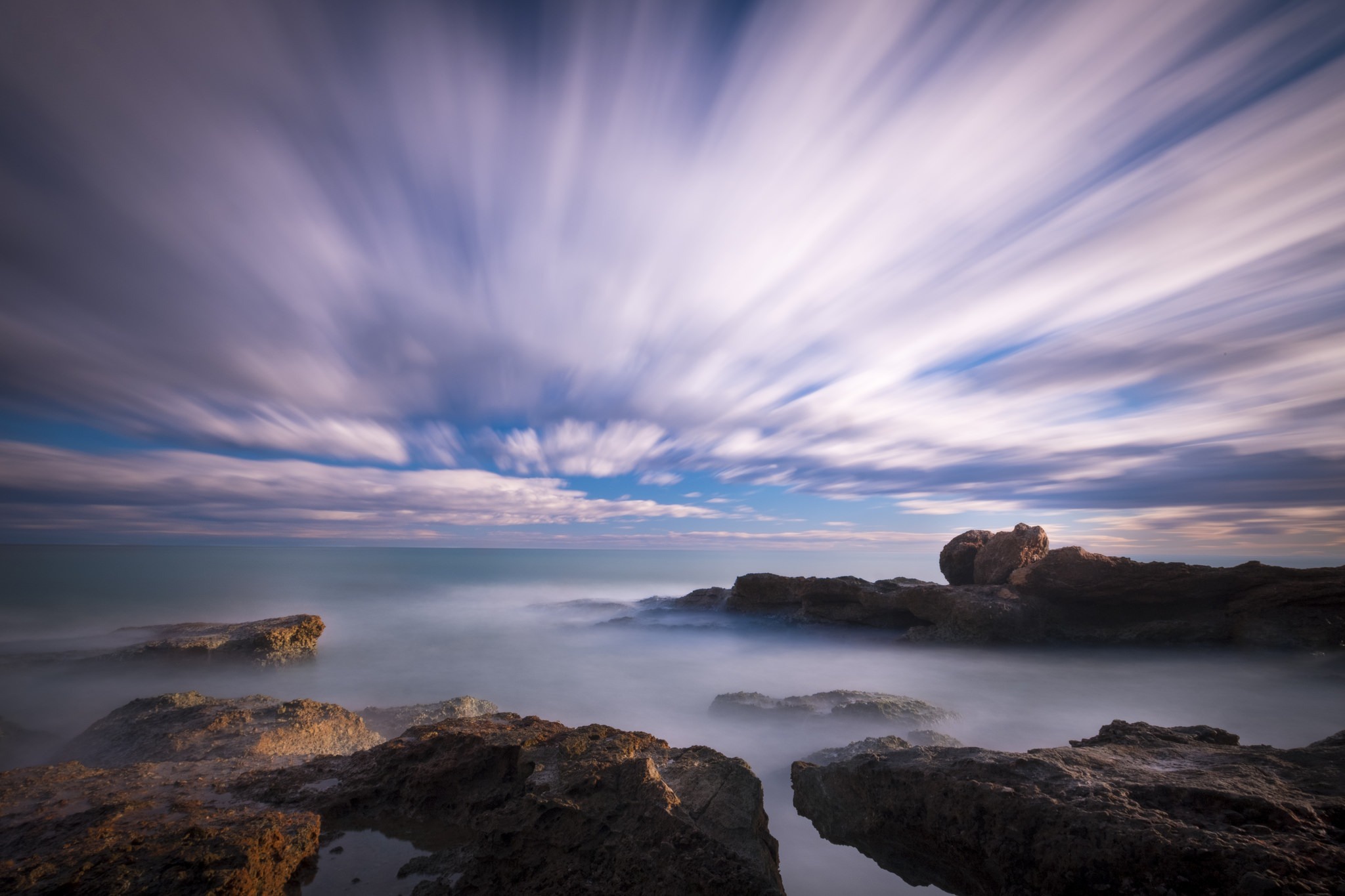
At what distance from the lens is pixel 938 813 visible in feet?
12.9

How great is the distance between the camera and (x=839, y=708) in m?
10.4

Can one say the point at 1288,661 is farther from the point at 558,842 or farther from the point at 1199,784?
the point at 558,842

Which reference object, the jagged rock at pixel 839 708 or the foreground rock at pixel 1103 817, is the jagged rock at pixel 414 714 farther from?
the foreground rock at pixel 1103 817

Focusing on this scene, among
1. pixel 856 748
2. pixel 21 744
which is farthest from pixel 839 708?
pixel 21 744

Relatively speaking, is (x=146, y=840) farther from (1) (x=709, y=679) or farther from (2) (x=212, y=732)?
(1) (x=709, y=679)

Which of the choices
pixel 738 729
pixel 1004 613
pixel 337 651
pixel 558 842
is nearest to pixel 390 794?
pixel 558 842

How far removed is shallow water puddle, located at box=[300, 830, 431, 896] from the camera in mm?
3254

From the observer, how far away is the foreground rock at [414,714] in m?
8.86

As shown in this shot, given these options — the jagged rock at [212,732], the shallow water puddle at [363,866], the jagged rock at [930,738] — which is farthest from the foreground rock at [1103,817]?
the jagged rock at [212,732]

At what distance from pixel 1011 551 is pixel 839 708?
1400 cm

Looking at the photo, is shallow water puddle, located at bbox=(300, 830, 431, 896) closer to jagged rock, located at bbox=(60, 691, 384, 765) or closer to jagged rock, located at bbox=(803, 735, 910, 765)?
jagged rock, located at bbox=(60, 691, 384, 765)

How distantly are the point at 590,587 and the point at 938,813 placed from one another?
44.3 meters

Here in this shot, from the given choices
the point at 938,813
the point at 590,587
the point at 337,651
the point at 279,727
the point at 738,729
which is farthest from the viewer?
the point at 590,587

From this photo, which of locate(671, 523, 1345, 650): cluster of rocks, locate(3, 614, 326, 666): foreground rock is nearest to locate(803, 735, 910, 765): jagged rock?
locate(671, 523, 1345, 650): cluster of rocks
